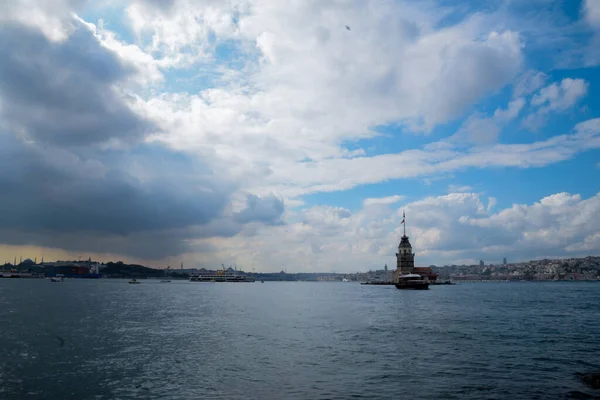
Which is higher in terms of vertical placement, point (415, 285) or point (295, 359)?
point (295, 359)

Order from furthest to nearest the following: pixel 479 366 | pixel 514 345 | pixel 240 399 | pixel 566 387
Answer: pixel 514 345 < pixel 479 366 < pixel 566 387 < pixel 240 399

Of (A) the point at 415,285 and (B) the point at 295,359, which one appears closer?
(B) the point at 295,359

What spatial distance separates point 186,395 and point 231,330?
2695 centimetres

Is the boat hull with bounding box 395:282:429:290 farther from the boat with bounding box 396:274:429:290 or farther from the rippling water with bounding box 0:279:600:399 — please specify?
the rippling water with bounding box 0:279:600:399

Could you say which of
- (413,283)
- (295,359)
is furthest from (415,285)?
(295,359)

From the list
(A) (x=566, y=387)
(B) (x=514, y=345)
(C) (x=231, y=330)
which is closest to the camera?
(A) (x=566, y=387)

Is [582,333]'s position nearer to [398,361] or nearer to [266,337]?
[398,361]

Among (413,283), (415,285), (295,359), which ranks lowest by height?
(415,285)

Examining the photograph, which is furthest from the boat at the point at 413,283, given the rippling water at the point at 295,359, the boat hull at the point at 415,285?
the rippling water at the point at 295,359

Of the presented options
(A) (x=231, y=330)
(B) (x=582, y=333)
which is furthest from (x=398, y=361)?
(B) (x=582, y=333)

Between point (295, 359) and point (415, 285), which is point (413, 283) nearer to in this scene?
point (415, 285)

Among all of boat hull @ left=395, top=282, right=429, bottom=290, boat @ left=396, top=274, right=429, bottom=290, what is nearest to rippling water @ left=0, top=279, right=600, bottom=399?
boat hull @ left=395, top=282, right=429, bottom=290

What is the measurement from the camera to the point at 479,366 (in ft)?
98.7

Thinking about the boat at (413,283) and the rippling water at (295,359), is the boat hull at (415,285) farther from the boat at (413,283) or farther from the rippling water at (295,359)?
the rippling water at (295,359)
